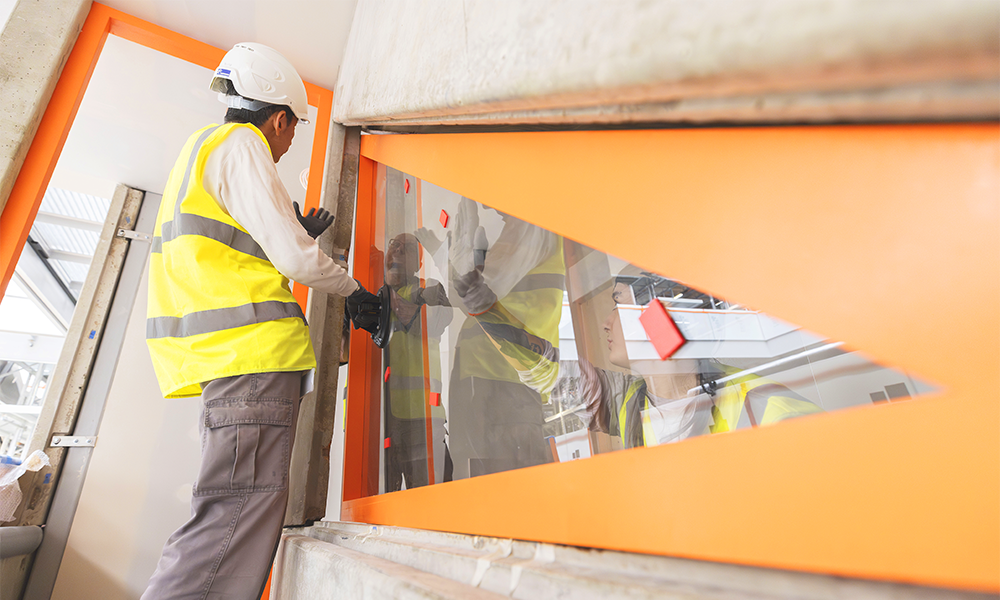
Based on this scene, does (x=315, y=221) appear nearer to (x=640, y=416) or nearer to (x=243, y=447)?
(x=243, y=447)

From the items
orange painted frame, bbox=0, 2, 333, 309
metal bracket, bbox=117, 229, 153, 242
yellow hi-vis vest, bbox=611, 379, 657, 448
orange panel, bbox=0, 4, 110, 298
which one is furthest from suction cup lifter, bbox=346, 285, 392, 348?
metal bracket, bbox=117, 229, 153, 242

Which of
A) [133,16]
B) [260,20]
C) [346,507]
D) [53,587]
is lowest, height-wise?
[53,587]

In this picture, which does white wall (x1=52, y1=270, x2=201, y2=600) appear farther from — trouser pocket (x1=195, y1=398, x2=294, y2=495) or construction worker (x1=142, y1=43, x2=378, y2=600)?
trouser pocket (x1=195, y1=398, x2=294, y2=495)

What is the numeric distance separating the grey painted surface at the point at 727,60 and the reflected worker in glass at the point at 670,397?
20 cm

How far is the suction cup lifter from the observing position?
1.67m

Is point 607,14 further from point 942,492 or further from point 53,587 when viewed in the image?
point 53,587

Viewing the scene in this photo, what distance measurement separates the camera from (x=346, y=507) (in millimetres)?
1751

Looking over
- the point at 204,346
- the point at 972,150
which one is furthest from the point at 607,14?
the point at 204,346

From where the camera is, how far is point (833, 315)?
0.33 meters

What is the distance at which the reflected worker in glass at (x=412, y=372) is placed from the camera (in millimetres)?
1218

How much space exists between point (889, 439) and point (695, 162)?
0.83 ft

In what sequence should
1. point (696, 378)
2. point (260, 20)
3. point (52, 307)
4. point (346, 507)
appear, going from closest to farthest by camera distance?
point (696, 378) → point (346, 507) → point (260, 20) → point (52, 307)

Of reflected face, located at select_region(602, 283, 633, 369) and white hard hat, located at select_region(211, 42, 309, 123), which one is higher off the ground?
white hard hat, located at select_region(211, 42, 309, 123)

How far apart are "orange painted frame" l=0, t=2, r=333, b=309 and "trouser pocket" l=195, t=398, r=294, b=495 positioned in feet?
3.03
